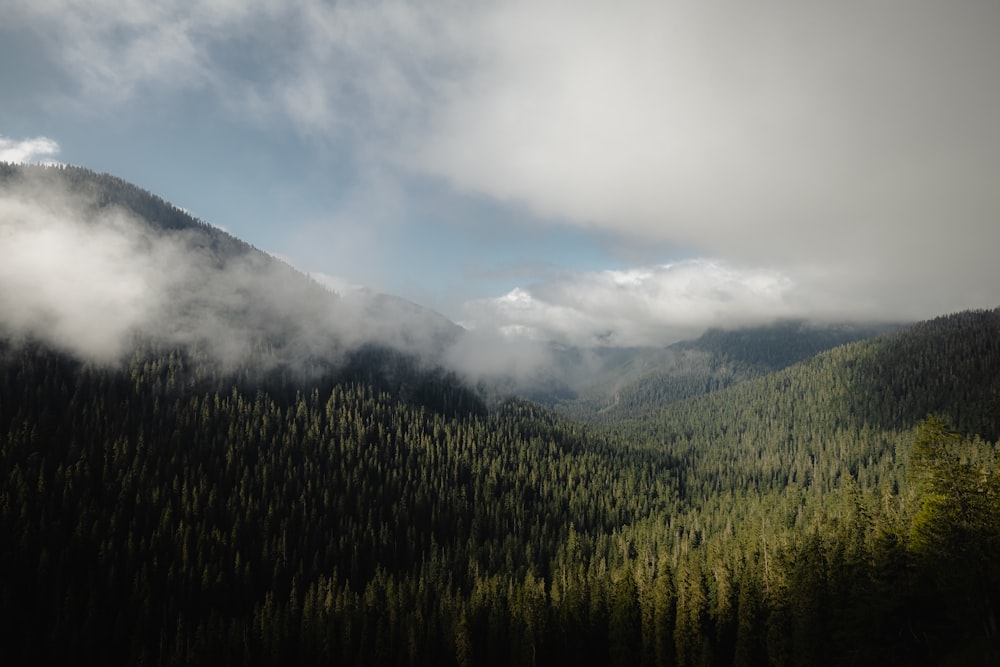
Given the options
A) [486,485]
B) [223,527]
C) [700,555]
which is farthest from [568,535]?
[223,527]

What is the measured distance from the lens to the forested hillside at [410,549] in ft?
139

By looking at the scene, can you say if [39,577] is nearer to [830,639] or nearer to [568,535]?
[568,535]

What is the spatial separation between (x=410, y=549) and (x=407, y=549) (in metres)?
1.94

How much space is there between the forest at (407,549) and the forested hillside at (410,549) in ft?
1.31

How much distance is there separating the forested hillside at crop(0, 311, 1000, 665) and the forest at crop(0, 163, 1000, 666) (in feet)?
1.31

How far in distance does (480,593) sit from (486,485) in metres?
88.8

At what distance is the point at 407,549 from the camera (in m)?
145

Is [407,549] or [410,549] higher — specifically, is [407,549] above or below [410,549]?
below

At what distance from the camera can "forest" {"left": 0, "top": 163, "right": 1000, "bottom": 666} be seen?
139 feet

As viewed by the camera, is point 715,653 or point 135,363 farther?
point 135,363

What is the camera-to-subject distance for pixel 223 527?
13088 centimetres

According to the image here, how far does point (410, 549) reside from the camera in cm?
14362

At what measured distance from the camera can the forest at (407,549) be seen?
42375mm

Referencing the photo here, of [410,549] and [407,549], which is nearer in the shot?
[410,549]
